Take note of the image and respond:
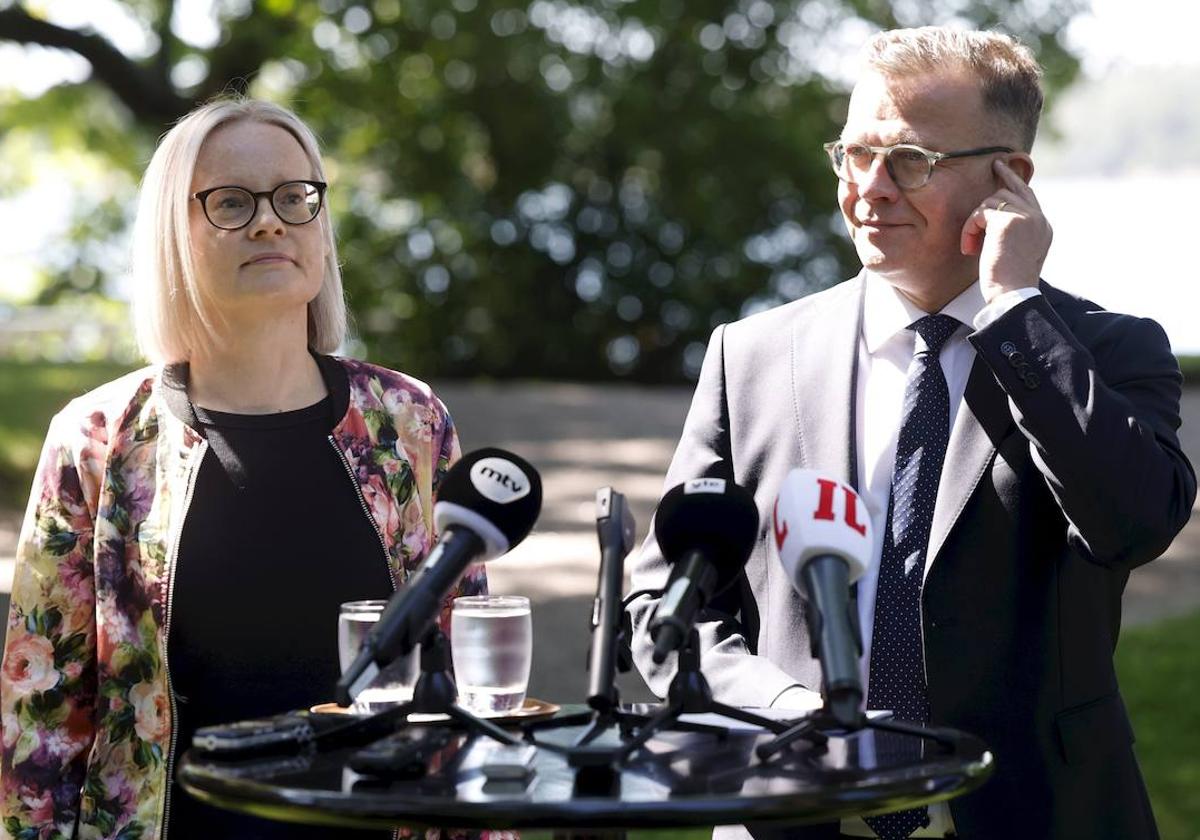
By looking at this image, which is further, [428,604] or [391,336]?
[391,336]

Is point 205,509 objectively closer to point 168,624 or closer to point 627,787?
point 168,624

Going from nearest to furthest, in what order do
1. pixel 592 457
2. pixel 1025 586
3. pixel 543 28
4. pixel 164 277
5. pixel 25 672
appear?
pixel 1025 586 < pixel 25 672 < pixel 164 277 < pixel 592 457 < pixel 543 28

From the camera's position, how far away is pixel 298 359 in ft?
11.4

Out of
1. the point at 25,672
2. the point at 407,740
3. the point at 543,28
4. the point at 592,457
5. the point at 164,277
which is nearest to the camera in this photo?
the point at 407,740

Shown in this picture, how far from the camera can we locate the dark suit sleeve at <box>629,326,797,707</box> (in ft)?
9.22

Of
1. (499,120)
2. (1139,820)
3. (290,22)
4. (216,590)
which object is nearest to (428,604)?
(216,590)

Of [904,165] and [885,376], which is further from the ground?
[904,165]

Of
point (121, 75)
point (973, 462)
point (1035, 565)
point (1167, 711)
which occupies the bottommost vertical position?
point (1167, 711)

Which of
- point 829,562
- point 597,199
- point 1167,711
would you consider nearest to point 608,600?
point 829,562

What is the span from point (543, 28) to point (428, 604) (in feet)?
49.2

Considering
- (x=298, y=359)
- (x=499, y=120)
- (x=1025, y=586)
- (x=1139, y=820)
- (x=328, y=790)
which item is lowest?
(x=1139, y=820)

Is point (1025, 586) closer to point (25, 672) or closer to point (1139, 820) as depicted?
point (1139, 820)

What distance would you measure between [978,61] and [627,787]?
165cm

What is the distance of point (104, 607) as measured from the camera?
3.13 metres
